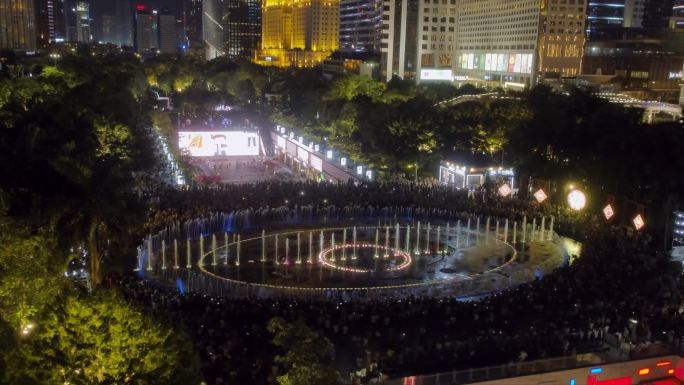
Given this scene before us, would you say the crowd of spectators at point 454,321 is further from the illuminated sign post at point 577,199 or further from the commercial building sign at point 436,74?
the commercial building sign at point 436,74

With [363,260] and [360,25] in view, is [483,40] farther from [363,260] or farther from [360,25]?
[363,260]

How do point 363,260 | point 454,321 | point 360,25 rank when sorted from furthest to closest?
point 360,25 < point 363,260 < point 454,321

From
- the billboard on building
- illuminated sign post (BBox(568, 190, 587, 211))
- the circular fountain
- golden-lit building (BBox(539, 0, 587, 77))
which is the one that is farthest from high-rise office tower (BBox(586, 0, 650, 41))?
illuminated sign post (BBox(568, 190, 587, 211))

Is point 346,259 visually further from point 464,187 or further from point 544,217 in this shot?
point 464,187

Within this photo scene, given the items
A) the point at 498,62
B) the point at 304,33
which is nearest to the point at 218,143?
the point at 498,62

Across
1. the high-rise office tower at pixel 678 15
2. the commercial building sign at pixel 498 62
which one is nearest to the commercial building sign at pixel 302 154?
the commercial building sign at pixel 498 62

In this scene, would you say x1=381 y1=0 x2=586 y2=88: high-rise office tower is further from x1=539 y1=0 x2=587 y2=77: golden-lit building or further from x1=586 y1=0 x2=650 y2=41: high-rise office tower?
x1=586 y1=0 x2=650 y2=41: high-rise office tower
